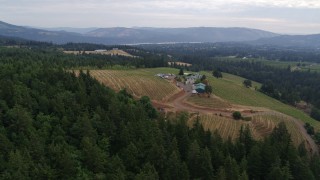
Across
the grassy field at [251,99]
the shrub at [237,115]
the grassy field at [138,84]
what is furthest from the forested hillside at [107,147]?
the grassy field at [251,99]

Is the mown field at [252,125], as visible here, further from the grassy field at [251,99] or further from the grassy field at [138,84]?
the grassy field at [138,84]

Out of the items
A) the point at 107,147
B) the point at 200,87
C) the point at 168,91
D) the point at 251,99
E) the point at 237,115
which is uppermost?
the point at 200,87

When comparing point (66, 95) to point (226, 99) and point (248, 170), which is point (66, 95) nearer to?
point (248, 170)

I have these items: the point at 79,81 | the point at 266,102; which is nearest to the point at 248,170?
the point at 79,81

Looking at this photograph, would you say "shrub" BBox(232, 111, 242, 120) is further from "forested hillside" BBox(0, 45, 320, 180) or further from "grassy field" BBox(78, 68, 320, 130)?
"forested hillside" BBox(0, 45, 320, 180)

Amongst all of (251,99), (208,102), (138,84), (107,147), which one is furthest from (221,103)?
(107,147)

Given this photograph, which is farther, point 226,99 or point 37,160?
point 226,99

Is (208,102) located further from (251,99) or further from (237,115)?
(251,99)
